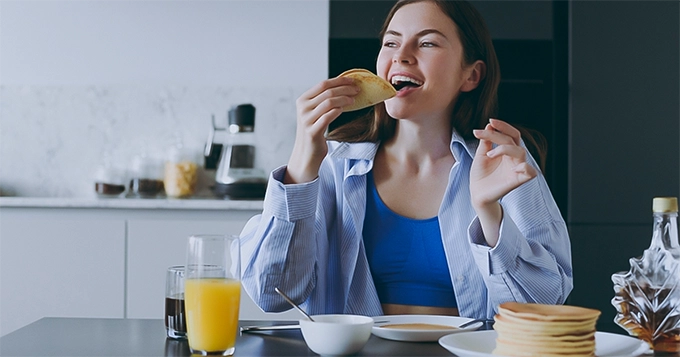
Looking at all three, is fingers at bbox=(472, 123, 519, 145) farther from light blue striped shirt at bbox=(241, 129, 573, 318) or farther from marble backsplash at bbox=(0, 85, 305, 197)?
marble backsplash at bbox=(0, 85, 305, 197)

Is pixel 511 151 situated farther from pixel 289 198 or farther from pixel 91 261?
pixel 91 261

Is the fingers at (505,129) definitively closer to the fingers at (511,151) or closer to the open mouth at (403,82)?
the fingers at (511,151)

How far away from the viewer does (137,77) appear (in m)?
3.30

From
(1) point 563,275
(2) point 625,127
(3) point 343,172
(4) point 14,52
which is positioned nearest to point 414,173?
(3) point 343,172

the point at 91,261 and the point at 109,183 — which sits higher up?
the point at 109,183

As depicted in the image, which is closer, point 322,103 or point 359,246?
point 322,103

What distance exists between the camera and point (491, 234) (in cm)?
135

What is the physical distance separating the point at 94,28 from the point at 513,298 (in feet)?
8.10

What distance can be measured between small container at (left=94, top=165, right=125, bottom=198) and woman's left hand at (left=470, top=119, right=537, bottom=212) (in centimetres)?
205

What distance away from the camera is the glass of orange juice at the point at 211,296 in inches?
38.9

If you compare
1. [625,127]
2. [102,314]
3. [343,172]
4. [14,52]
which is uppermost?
[14,52]

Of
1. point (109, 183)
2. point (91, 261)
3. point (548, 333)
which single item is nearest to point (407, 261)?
point (548, 333)

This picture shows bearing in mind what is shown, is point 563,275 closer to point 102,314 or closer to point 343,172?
point 343,172

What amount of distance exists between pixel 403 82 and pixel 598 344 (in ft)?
2.77
